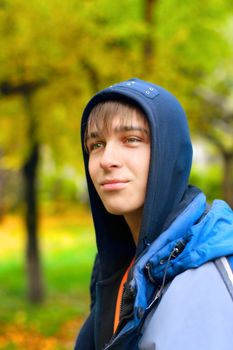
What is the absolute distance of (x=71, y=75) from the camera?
549 cm

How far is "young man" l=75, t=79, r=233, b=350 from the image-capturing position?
102 cm

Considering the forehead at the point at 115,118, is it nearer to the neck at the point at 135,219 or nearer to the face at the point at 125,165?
the face at the point at 125,165

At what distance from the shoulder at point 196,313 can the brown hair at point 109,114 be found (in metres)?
0.42

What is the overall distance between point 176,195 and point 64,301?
26.8ft

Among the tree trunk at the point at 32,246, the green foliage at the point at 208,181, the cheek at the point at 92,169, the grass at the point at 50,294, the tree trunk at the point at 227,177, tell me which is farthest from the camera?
the green foliage at the point at 208,181

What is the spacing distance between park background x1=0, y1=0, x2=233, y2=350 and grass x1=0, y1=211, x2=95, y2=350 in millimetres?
28

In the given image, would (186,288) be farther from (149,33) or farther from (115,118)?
(149,33)

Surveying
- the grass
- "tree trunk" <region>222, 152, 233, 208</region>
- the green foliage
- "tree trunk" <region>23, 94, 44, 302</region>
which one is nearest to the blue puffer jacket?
the grass

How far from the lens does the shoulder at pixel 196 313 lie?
994 mm

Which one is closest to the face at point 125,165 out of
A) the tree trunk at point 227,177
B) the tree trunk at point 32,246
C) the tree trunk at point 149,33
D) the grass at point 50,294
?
the tree trunk at point 149,33

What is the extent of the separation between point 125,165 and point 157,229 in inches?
6.8

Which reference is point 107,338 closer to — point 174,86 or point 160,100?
point 160,100

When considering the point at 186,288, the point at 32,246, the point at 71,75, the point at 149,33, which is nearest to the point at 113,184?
the point at 186,288

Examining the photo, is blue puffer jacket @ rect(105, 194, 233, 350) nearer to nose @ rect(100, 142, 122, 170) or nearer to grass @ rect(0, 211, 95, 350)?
nose @ rect(100, 142, 122, 170)
